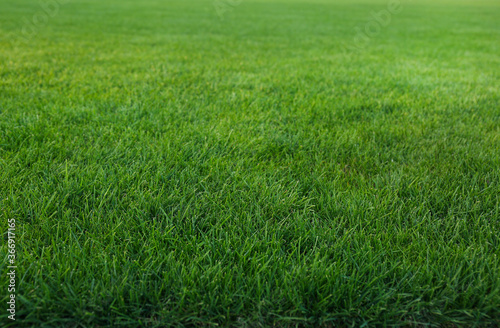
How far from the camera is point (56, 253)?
4.09 ft

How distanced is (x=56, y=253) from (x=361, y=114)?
2465 mm

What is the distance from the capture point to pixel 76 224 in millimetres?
1410

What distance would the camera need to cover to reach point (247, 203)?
1610 millimetres

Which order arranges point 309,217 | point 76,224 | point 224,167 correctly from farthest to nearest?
point 224,167 < point 309,217 < point 76,224

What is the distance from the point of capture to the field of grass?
1132 millimetres

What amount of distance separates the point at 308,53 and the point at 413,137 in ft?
13.4

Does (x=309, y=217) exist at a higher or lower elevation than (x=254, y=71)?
lower

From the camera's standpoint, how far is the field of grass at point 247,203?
3.71ft

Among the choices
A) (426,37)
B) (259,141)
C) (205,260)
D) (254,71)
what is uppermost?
(426,37)

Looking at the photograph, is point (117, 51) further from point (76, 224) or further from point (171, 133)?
point (76, 224)

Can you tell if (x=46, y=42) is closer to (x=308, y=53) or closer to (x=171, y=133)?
(x=308, y=53)

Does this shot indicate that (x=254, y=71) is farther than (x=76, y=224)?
Yes

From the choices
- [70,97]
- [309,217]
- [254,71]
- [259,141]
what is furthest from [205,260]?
[254,71]

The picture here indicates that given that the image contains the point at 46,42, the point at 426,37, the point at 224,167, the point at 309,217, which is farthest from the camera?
the point at 426,37
